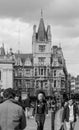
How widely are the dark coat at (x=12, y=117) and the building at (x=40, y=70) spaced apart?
326ft

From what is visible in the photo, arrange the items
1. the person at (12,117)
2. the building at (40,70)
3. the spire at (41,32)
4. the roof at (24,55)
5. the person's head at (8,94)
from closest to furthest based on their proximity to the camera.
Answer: the person at (12,117), the person's head at (8,94), the building at (40,70), the spire at (41,32), the roof at (24,55)

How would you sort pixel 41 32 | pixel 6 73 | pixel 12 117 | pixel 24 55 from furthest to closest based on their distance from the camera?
pixel 24 55, pixel 41 32, pixel 6 73, pixel 12 117

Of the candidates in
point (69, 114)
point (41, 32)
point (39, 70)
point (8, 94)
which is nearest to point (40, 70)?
point (39, 70)

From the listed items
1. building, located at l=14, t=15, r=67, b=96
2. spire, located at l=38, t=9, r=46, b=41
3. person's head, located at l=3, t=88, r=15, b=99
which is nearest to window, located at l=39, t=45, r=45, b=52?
building, located at l=14, t=15, r=67, b=96

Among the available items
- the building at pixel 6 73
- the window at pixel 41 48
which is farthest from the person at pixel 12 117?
the window at pixel 41 48

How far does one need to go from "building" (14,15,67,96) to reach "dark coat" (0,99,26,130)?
99214 millimetres

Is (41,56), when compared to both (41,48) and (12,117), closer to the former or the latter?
(41,48)

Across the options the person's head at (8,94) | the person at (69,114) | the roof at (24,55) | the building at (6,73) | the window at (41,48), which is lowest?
the person at (69,114)

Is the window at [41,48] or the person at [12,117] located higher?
the window at [41,48]

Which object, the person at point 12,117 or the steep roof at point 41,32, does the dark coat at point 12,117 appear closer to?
the person at point 12,117

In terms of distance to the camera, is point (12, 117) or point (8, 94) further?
point (8, 94)

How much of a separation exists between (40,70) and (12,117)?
101 metres

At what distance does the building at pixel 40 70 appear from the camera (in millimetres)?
107750

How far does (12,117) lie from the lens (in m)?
6.89
